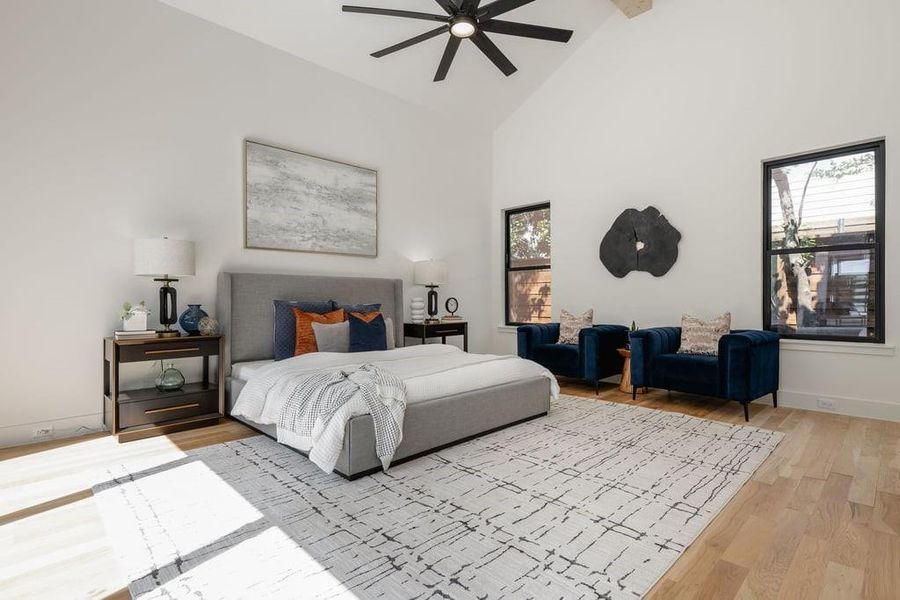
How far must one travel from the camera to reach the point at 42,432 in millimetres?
3350

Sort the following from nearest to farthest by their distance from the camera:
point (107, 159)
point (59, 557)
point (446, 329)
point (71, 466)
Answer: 1. point (59, 557)
2. point (71, 466)
3. point (107, 159)
4. point (446, 329)

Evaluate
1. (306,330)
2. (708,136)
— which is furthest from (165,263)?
A: (708,136)

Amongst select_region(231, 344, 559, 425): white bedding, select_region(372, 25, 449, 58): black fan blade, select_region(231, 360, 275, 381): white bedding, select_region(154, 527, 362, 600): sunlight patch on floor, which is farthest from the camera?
select_region(231, 360, 275, 381): white bedding

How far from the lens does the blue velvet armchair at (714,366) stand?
3.90 m

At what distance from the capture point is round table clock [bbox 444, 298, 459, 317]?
615 cm

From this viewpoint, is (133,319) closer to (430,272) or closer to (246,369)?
(246,369)

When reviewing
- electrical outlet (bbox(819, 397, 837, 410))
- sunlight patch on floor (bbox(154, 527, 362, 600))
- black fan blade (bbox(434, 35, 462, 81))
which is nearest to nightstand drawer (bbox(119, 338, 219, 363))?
sunlight patch on floor (bbox(154, 527, 362, 600))

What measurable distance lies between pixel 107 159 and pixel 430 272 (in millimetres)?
3176

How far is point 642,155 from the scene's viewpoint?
5.34 metres

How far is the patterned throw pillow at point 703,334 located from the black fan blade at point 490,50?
2.94 m

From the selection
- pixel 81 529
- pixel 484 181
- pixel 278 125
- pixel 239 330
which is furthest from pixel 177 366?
pixel 484 181

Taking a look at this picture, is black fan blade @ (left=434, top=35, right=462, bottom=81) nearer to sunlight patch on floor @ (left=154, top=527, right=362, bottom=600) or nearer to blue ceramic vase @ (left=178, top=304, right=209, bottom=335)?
blue ceramic vase @ (left=178, top=304, right=209, bottom=335)

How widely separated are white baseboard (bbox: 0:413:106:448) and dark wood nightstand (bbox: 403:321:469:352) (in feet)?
9.76

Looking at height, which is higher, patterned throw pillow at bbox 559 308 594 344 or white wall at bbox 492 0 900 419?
white wall at bbox 492 0 900 419
